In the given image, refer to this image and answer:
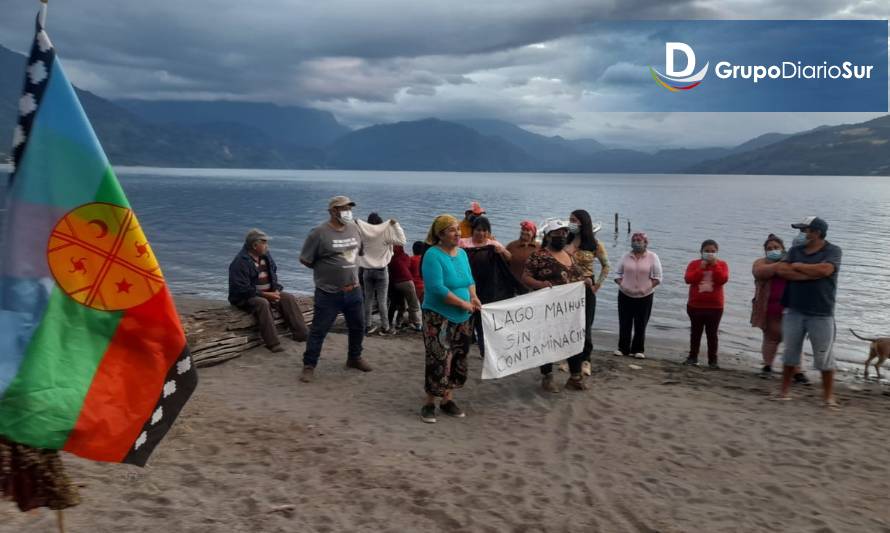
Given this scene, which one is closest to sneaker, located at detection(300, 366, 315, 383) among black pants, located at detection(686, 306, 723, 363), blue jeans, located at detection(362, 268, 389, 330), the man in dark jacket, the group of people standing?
the group of people standing

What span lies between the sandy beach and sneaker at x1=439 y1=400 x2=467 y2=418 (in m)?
0.10

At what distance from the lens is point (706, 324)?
10023 millimetres

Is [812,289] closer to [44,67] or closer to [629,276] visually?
[629,276]

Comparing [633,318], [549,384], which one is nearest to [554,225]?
[549,384]

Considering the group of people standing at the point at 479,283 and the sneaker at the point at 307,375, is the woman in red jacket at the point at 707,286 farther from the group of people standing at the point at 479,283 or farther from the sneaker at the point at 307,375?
the sneaker at the point at 307,375

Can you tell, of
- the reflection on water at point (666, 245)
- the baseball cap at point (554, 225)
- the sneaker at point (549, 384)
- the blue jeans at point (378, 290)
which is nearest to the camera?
the baseball cap at point (554, 225)

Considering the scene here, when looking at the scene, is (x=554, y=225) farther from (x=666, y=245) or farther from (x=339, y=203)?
(x=666, y=245)

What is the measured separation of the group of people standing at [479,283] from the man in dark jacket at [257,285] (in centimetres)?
2

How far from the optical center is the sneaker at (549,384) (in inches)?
313

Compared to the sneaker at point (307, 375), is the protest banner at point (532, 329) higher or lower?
higher

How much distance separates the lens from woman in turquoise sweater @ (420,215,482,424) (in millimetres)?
6336

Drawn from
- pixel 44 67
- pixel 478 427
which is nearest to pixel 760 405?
pixel 478 427

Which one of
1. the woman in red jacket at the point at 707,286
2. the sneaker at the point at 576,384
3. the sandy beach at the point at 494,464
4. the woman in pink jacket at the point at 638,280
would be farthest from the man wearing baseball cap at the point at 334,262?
the woman in red jacket at the point at 707,286

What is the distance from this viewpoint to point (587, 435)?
6500mm
